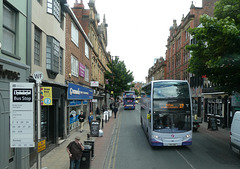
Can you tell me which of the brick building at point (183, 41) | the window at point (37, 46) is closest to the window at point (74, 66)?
the window at point (37, 46)

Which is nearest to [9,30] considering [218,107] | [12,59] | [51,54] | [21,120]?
[12,59]

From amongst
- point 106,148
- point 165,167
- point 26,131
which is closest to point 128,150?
point 106,148

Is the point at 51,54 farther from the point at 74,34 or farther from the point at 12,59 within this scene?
the point at 74,34

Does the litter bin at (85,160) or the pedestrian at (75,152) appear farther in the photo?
the litter bin at (85,160)

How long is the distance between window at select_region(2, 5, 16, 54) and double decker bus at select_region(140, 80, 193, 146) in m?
7.32

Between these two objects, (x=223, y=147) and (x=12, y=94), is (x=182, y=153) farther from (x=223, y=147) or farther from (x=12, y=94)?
(x=12, y=94)

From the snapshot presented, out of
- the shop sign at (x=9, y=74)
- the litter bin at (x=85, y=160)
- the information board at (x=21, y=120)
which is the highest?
the shop sign at (x=9, y=74)

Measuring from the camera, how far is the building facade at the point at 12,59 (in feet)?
23.0

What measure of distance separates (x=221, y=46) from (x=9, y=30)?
1038 centimetres

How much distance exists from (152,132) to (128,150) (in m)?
1.79

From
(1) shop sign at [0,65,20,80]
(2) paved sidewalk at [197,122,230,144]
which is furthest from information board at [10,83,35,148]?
(2) paved sidewalk at [197,122,230,144]

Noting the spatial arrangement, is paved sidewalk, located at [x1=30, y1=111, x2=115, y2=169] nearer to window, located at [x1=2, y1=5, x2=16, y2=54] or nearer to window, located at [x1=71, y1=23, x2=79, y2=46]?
window, located at [x1=2, y1=5, x2=16, y2=54]

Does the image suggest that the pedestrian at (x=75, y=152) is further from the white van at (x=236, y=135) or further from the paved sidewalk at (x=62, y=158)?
the white van at (x=236, y=135)

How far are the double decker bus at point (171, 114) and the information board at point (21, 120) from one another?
7.25m
